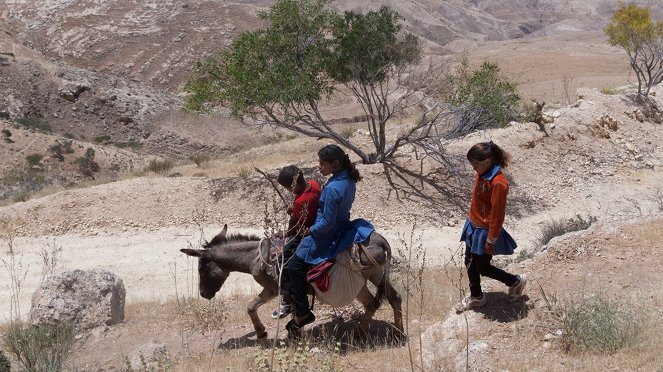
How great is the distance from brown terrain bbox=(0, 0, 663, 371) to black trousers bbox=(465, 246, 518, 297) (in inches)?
10.1

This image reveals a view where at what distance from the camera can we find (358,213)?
15031 mm

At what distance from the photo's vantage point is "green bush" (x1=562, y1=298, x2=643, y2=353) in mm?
4754

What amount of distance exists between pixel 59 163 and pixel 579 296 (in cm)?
2953

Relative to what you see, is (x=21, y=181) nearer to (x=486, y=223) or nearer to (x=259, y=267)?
(x=259, y=267)

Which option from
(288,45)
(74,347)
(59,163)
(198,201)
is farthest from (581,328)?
(59,163)

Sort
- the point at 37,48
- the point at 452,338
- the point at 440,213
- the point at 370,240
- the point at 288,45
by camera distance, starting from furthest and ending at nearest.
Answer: the point at 37,48, the point at 288,45, the point at 440,213, the point at 370,240, the point at 452,338

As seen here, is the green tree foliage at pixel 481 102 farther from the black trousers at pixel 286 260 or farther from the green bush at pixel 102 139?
the green bush at pixel 102 139

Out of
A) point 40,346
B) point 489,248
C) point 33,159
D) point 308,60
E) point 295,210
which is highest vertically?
point 308,60

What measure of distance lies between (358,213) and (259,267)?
885 centimetres

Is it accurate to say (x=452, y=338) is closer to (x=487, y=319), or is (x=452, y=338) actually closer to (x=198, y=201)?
(x=487, y=319)

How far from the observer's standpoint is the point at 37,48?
192 feet

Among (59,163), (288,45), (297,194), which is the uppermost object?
(288,45)

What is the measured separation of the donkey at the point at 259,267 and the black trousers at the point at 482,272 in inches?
27.8

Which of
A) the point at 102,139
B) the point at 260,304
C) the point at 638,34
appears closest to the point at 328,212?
the point at 260,304
